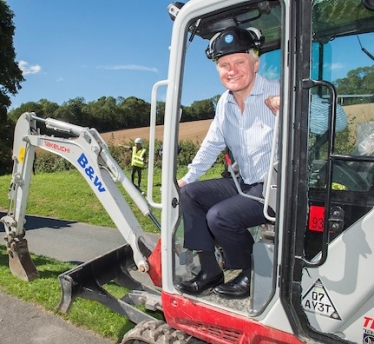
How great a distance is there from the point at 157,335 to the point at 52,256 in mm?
4294

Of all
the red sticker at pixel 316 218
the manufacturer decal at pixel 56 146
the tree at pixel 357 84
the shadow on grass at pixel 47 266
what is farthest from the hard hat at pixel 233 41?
the shadow on grass at pixel 47 266

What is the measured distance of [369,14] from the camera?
2.18 m

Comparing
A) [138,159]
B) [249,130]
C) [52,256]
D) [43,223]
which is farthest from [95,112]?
[249,130]

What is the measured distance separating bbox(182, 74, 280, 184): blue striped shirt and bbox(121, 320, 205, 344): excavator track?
3.38 ft

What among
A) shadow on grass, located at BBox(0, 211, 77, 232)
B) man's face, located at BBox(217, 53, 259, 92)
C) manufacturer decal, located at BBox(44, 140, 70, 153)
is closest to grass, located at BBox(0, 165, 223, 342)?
shadow on grass, located at BBox(0, 211, 77, 232)

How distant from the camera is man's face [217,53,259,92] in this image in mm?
2480

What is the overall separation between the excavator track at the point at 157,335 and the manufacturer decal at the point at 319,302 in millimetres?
856

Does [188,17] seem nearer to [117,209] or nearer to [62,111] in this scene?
[117,209]

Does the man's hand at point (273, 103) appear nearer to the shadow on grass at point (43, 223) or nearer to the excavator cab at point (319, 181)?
the excavator cab at point (319, 181)

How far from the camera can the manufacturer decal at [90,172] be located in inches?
141

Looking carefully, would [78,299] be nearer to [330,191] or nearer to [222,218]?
[222,218]

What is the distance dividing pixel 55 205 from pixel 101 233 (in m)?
3.61

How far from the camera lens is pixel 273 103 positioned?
2.28 meters

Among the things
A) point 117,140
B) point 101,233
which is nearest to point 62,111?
point 117,140
